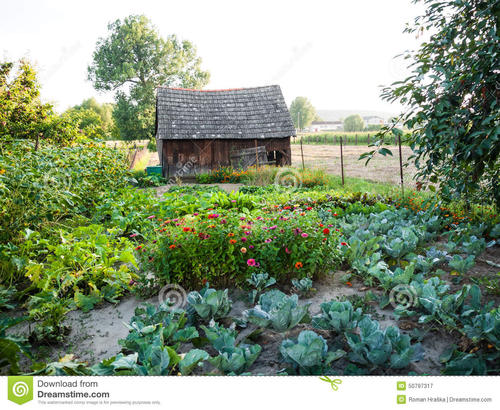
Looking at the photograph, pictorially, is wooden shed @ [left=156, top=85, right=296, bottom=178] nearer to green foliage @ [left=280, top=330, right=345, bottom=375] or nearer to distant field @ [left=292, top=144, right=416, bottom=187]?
distant field @ [left=292, top=144, right=416, bottom=187]

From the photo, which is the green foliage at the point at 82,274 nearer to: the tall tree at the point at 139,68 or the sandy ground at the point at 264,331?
the sandy ground at the point at 264,331

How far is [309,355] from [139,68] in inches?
830

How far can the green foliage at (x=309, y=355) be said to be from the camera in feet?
6.51

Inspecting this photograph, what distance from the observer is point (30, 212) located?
401cm

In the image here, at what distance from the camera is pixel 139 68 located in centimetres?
1958

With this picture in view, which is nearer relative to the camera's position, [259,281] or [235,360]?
[235,360]

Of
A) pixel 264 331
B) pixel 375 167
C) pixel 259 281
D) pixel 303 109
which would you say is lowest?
pixel 264 331

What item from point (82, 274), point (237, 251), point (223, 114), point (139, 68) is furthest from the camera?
point (139, 68)

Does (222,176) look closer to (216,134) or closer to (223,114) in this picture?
(216,134)

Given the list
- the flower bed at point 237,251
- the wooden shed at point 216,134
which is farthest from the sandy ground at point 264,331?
the wooden shed at point 216,134

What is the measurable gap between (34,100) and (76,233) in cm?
827

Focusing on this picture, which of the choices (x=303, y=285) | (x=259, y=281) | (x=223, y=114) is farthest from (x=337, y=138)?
(x=259, y=281)

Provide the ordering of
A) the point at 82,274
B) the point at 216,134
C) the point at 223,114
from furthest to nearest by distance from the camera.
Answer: the point at 223,114 → the point at 216,134 → the point at 82,274
